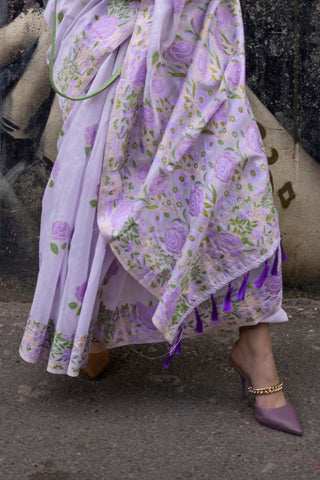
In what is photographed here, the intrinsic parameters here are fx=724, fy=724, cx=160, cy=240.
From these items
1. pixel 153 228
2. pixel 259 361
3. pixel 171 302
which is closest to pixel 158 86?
pixel 153 228

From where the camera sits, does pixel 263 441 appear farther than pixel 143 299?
No

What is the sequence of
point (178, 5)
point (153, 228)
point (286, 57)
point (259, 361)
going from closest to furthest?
1. point (178, 5)
2. point (153, 228)
3. point (259, 361)
4. point (286, 57)

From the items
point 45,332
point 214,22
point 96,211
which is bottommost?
point 45,332

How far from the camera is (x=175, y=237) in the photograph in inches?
85.0

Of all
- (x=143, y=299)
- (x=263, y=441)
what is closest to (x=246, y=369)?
(x=263, y=441)

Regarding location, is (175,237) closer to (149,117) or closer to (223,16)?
(149,117)

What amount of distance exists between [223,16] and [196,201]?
21.8 inches

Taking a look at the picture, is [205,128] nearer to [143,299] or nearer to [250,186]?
[250,186]

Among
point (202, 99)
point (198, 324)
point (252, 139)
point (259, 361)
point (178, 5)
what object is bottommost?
point (259, 361)

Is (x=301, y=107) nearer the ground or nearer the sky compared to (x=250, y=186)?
nearer the ground

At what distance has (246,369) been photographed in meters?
2.29

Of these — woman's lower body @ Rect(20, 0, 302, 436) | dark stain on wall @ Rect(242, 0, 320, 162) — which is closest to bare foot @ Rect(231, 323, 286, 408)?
woman's lower body @ Rect(20, 0, 302, 436)

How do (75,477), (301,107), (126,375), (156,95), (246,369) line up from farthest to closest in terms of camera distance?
(301,107)
(126,375)
(246,369)
(156,95)
(75,477)

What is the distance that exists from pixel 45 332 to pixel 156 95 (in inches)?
32.5
